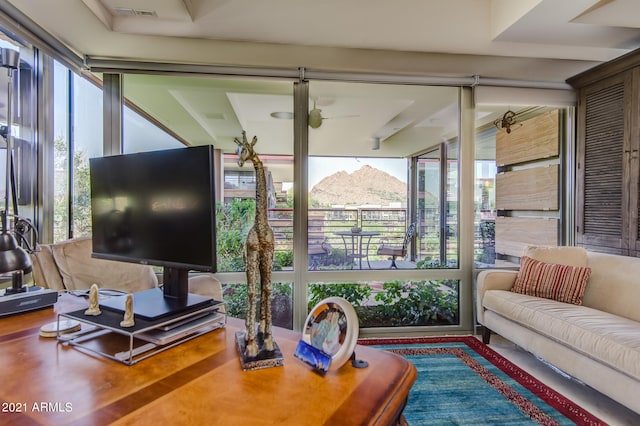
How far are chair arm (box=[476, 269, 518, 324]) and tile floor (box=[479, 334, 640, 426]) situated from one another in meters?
0.33

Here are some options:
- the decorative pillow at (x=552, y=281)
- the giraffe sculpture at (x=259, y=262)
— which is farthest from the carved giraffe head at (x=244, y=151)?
the decorative pillow at (x=552, y=281)

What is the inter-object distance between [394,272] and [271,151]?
1547 millimetres

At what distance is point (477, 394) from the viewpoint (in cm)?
198

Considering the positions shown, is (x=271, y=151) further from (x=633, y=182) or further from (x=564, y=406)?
(x=633, y=182)

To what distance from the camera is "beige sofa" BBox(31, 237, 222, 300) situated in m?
1.87

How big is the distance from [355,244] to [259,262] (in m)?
2.39

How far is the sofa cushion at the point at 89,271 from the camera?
6.36 feet

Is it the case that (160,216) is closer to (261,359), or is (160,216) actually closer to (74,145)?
(261,359)

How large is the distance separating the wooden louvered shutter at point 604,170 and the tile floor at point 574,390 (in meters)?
1.12

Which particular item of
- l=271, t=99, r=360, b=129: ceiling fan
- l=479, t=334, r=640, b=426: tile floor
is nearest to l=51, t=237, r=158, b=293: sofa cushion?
l=271, t=99, r=360, b=129: ceiling fan

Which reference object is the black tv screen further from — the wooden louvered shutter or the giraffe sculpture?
the wooden louvered shutter

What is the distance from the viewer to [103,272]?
2.02 m

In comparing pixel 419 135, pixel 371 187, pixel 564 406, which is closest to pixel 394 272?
pixel 371 187

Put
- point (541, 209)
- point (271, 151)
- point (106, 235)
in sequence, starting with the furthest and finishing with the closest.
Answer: point (541, 209) < point (271, 151) < point (106, 235)
